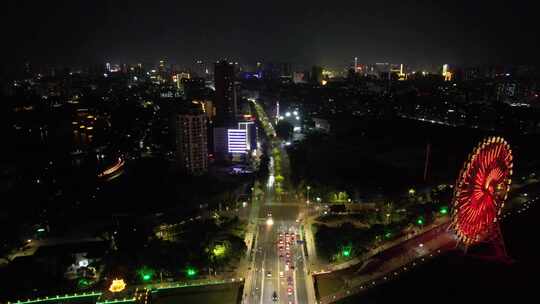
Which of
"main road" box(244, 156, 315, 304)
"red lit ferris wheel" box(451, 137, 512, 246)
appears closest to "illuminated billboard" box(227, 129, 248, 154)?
"main road" box(244, 156, 315, 304)

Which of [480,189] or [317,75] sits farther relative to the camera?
[317,75]

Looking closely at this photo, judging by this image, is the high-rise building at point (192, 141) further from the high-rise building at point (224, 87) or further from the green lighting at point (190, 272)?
Result: the high-rise building at point (224, 87)

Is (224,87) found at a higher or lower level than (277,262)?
higher

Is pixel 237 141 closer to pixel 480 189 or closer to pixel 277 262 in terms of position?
pixel 277 262

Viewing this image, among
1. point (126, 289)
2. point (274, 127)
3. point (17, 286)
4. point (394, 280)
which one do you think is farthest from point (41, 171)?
point (274, 127)

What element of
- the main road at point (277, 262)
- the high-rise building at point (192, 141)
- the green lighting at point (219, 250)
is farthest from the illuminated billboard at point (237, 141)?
the green lighting at point (219, 250)

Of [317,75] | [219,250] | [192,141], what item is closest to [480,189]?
[219,250]
